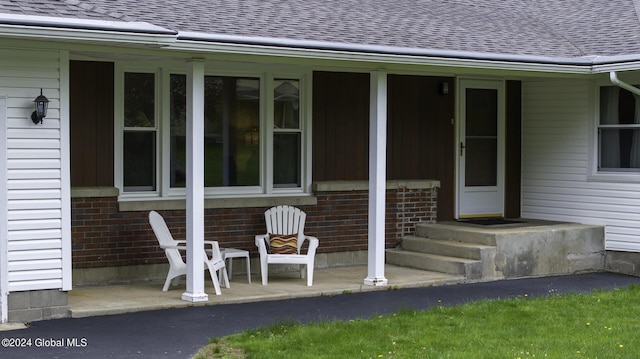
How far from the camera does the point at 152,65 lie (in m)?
12.2

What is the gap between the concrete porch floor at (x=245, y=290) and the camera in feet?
34.4

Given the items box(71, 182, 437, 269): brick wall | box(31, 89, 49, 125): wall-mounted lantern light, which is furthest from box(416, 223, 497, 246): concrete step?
box(31, 89, 49, 125): wall-mounted lantern light

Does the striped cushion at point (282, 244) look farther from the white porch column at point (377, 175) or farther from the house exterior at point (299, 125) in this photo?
the white porch column at point (377, 175)

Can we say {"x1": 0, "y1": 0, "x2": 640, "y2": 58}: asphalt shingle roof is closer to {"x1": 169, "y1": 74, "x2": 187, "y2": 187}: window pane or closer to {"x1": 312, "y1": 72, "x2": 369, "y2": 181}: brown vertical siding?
{"x1": 312, "y1": 72, "x2": 369, "y2": 181}: brown vertical siding

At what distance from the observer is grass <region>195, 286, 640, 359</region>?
8.34 m

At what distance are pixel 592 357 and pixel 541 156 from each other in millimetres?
7453

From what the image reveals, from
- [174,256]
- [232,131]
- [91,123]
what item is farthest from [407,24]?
[174,256]

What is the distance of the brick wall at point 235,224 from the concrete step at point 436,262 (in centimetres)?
35

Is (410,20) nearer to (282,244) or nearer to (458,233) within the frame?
(458,233)

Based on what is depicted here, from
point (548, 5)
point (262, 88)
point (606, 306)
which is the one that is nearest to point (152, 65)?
point (262, 88)

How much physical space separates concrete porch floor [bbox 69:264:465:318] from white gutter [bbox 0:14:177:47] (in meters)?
2.72

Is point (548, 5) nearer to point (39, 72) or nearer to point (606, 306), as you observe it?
point (606, 306)

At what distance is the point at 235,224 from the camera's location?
12.9 meters

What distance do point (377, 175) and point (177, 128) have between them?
256 cm
